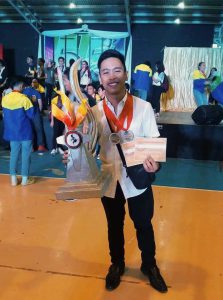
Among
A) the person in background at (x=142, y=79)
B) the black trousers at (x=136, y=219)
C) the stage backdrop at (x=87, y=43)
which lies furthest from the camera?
the stage backdrop at (x=87, y=43)

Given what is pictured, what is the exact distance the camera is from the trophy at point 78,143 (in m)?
1.39

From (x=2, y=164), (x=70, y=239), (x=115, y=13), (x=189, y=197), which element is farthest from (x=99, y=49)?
(x=70, y=239)

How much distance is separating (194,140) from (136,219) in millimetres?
3555

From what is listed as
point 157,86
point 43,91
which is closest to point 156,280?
point 43,91

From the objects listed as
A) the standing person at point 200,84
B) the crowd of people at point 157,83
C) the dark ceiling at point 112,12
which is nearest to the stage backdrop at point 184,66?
the crowd of people at point 157,83

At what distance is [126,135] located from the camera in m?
1.52

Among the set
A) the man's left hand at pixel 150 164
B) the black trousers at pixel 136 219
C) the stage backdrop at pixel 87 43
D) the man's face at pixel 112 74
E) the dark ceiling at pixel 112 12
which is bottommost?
the black trousers at pixel 136 219

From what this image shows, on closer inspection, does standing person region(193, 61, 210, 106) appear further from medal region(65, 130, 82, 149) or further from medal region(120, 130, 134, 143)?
medal region(65, 130, 82, 149)

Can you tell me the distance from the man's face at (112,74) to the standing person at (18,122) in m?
2.33

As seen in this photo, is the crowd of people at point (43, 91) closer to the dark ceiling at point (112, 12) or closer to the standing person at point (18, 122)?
the standing person at point (18, 122)

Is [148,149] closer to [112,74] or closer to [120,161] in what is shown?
[120,161]

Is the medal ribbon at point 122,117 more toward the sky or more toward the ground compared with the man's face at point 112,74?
more toward the ground

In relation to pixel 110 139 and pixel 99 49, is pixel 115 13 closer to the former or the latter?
pixel 99 49

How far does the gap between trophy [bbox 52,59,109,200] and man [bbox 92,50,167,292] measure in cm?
13
